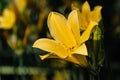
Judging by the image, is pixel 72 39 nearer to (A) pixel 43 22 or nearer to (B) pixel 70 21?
(B) pixel 70 21

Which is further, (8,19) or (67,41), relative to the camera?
(8,19)

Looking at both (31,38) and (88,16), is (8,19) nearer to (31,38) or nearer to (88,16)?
(31,38)

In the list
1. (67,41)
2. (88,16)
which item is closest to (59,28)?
(67,41)

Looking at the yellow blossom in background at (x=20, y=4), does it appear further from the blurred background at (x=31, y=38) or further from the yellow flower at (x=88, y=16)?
the yellow flower at (x=88, y=16)

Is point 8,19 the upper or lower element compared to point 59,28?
upper

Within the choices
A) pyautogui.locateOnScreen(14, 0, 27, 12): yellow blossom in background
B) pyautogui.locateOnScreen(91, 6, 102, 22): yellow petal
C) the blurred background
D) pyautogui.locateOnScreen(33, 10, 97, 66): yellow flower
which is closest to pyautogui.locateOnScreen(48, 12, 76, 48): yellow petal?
pyautogui.locateOnScreen(33, 10, 97, 66): yellow flower

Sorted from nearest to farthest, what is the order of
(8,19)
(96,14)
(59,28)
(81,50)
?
(81,50) → (59,28) → (96,14) → (8,19)

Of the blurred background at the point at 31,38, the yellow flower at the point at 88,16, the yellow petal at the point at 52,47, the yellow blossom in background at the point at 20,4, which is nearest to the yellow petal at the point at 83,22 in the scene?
the yellow flower at the point at 88,16

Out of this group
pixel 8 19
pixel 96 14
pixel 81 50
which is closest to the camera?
pixel 81 50
